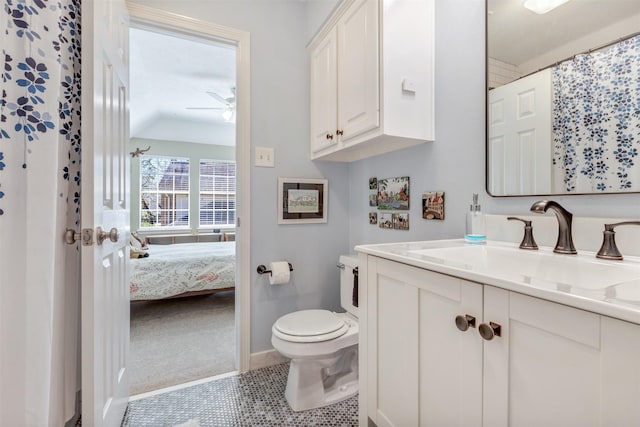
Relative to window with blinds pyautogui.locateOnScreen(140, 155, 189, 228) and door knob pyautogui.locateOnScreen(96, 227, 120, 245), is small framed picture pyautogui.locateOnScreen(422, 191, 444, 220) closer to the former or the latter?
door knob pyautogui.locateOnScreen(96, 227, 120, 245)

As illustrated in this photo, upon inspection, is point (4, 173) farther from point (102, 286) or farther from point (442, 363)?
point (442, 363)

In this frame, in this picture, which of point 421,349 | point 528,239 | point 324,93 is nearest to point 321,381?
point 421,349

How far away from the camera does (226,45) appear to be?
1.96 meters

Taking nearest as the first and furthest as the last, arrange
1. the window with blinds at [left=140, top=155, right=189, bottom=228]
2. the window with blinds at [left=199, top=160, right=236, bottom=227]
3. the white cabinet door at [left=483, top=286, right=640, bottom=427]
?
the white cabinet door at [left=483, top=286, right=640, bottom=427] → the window with blinds at [left=140, top=155, right=189, bottom=228] → the window with blinds at [left=199, top=160, right=236, bottom=227]

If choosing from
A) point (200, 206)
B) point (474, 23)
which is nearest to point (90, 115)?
point (474, 23)

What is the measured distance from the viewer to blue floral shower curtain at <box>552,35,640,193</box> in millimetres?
882

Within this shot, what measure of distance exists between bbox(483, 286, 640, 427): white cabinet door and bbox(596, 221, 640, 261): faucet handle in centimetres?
50

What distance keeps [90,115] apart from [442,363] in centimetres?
132

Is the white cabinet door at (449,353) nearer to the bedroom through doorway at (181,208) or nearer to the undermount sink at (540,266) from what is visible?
the undermount sink at (540,266)

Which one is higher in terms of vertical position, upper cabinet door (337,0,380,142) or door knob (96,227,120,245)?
upper cabinet door (337,0,380,142)

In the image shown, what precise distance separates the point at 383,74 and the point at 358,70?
0.22 metres

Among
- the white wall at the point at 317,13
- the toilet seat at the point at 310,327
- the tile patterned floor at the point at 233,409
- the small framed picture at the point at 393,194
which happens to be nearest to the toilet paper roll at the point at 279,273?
the toilet seat at the point at 310,327

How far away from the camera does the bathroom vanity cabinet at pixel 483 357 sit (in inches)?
19.3

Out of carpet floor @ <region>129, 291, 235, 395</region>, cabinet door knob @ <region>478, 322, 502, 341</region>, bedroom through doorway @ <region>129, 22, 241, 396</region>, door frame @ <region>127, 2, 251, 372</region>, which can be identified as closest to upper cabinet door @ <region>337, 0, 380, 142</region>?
door frame @ <region>127, 2, 251, 372</region>
